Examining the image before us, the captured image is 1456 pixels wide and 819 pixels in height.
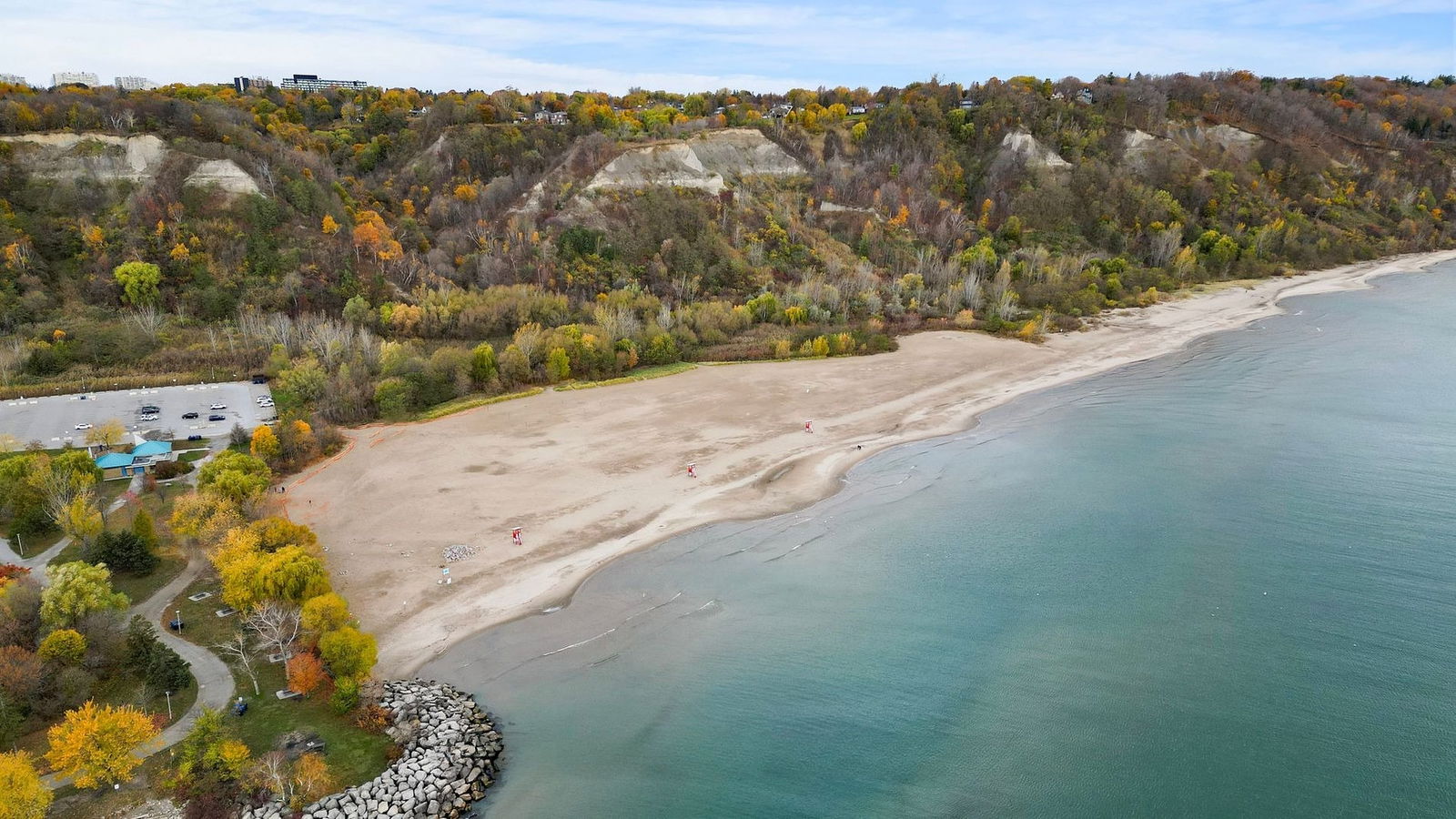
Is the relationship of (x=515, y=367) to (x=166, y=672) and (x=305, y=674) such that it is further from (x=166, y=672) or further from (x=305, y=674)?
(x=166, y=672)

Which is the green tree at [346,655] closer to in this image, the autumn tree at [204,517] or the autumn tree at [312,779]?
the autumn tree at [312,779]

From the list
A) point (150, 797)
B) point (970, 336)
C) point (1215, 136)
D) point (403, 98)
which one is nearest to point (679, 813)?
point (150, 797)

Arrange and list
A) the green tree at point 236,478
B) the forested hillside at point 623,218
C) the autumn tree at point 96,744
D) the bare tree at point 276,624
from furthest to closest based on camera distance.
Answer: the forested hillside at point 623,218 < the green tree at point 236,478 < the bare tree at point 276,624 < the autumn tree at point 96,744

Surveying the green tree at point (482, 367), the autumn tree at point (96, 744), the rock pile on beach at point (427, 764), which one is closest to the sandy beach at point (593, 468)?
the rock pile on beach at point (427, 764)

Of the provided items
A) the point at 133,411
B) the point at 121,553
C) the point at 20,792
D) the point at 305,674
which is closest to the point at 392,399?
the point at 133,411

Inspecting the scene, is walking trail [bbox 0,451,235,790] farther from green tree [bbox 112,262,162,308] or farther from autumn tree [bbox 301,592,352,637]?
Result: green tree [bbox 112,262,162,308]

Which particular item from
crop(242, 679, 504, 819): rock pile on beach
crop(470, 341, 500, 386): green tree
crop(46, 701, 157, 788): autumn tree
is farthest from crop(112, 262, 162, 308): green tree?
crop(242, 679, 504, 819): rock pile on beach

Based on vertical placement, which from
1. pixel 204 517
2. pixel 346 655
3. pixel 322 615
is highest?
pixel 204 517
